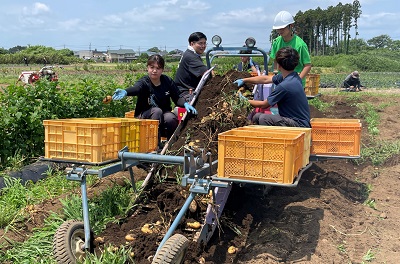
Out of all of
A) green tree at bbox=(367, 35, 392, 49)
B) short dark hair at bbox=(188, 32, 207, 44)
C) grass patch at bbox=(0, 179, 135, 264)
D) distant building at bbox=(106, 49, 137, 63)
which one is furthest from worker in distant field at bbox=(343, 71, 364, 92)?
green tree at bbox=(367, 35, 392, 49)

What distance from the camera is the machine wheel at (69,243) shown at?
3.85m

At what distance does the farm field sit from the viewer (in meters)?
4.39

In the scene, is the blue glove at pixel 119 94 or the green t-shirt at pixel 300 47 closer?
the blue glove at pixel 119 94

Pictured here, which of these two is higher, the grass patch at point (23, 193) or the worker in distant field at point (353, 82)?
the worker in distant field at point (353, 82)

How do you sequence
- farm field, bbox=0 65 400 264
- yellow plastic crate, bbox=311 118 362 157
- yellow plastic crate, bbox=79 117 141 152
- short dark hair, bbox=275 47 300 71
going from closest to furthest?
1. farm field, bbox=0 65 400 264
2. yellow plastic crate, bbox=79 117 141 152
3. short dark hair, bbox=275 47 300 71
4. yellow plastic crate, bbox=311 118 362 157

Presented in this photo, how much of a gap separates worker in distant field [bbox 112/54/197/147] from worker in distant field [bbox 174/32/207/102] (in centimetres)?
61

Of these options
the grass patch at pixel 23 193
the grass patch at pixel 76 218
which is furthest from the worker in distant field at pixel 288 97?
the grass patch at pixel 23 193

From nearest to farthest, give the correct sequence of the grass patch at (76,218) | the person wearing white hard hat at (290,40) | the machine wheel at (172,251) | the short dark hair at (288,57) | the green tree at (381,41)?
the machine wheel at (172,251), the grass patch at (76,218), the short dark hair at (288,57), the person wearing white hard hat at (290,40), the green tree at (381,41)

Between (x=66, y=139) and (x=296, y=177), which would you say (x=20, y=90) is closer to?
(x=66, y=139)

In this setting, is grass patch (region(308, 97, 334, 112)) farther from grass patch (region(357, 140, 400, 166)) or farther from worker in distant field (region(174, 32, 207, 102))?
worker in distant field (region(174, 32, 207, 102))

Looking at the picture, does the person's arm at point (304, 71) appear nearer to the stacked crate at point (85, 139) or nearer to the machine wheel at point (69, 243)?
the stacked crate at point (85, 139)

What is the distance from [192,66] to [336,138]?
2.53 m

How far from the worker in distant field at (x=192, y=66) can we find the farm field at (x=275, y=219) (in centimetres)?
47

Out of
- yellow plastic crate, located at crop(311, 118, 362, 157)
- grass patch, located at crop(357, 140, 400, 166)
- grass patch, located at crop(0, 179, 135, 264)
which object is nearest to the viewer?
grass patch, located at crop(0, 179, 135, 264)
